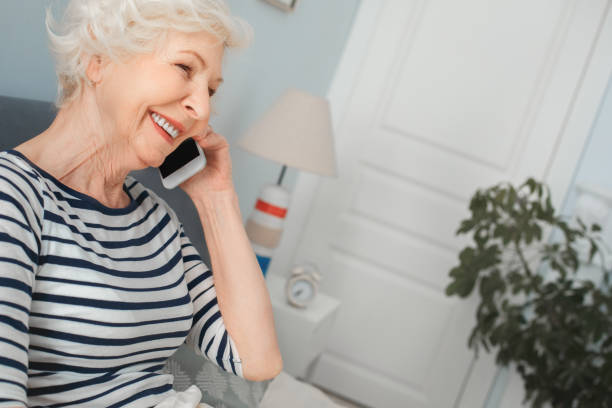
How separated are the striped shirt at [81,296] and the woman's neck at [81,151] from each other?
38mm

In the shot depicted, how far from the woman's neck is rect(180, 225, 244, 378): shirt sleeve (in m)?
0.26

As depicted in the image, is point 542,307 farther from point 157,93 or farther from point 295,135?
point 157,93

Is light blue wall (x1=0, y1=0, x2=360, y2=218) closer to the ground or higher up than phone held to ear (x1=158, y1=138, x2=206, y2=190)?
higher up

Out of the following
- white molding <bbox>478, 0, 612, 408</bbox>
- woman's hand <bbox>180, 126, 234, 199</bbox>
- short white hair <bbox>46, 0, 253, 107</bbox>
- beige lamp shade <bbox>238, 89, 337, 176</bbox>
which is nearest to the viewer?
short white hair <bbox>46, 0, 253, 107</bbox>

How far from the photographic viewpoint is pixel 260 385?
4.18ft

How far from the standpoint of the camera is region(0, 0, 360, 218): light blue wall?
1.11 meters

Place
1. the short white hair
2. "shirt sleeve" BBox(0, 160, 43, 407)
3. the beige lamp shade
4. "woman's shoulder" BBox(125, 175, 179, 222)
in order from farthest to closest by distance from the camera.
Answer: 1. the beige lamp shade
2. "woman's shoulder" BBox(125, 175, 179, 222)
3. the short white hair
4. "shirt sleeve" BBox(0, 160, 43, 407)

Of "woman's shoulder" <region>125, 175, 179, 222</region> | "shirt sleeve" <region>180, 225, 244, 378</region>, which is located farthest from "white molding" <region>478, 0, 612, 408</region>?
"woman's shoulder" <region>125, 175, 179, 222</region>

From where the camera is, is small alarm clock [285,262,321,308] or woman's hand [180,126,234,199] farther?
small alarm clock [285,262,321,308]

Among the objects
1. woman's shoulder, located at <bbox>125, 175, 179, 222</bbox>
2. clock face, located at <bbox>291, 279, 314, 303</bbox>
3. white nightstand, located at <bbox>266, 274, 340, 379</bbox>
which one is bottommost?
white nightstand, located at <bbox>266, 274, 340, 379</bbox>

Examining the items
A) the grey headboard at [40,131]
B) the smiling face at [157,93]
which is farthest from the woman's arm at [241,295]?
the smiling face at [157,93]

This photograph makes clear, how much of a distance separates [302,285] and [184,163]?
121cm

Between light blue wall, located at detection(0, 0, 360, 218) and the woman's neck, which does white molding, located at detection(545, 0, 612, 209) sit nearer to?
light blue wall, located at detection(0, 0, 360, 218)

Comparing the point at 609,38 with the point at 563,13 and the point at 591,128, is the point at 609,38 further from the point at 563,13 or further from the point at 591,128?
the point at 591,128
